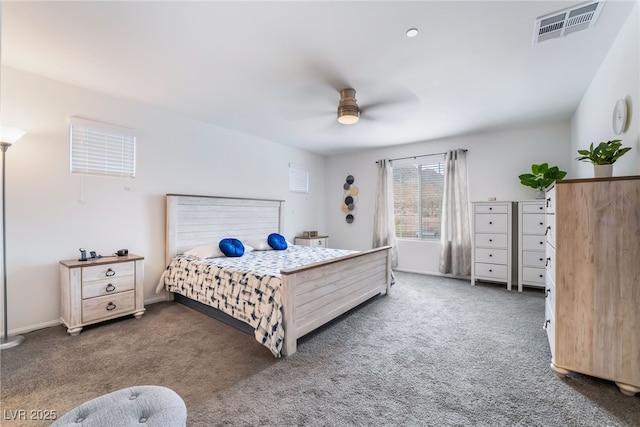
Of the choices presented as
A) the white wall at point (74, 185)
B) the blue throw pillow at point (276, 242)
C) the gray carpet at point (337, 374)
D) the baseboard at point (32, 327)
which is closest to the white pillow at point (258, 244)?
the blue throw pillow at point (276, 242)

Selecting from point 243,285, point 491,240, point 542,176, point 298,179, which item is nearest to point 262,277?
point 243,285

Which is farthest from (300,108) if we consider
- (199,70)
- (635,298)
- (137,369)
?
(635,298)

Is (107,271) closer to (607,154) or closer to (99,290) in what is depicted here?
(99,290)

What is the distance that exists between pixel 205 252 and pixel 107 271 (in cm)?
103

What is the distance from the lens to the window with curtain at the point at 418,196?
5.18 m

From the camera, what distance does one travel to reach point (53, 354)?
2248 millimetres

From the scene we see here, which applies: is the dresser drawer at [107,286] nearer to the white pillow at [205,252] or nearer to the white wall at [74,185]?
the white wall at [74,185]

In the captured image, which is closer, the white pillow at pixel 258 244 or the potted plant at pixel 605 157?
the potted plant at pixel 605 157

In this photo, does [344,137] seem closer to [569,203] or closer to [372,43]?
[372,43]

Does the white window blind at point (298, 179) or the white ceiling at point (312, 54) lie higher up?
the white ceiling at point (312, 54)

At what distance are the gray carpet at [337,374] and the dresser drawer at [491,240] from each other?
138 centimetres

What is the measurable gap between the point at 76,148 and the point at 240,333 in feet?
8.97

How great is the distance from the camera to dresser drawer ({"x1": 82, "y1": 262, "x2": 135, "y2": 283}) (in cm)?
270

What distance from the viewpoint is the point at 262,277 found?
2457 millimetres
